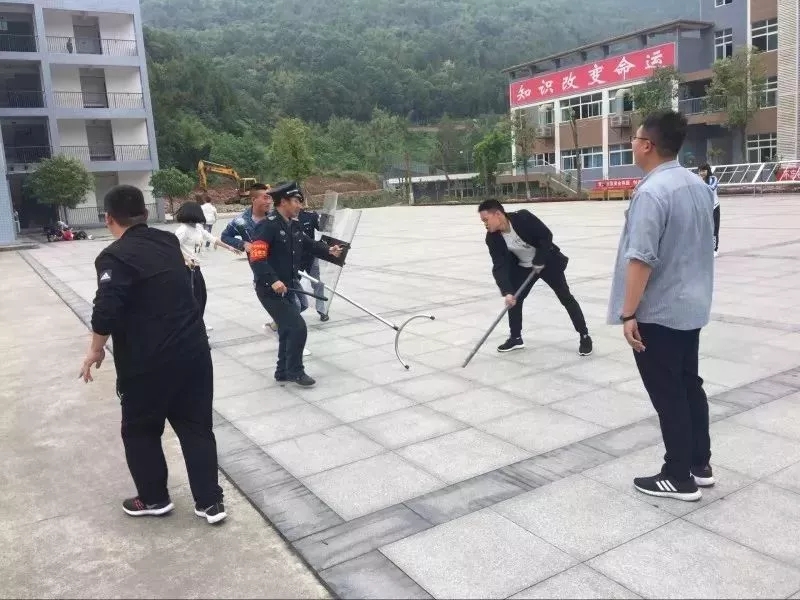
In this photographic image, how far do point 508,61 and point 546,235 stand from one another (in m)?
101

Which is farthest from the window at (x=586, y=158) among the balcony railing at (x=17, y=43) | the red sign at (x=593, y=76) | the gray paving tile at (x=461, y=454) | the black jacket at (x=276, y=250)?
the gray paving tile at (x=461, y=454)

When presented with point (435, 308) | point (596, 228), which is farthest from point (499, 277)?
point (596, 228)

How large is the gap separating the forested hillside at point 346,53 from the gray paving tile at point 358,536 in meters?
56.5

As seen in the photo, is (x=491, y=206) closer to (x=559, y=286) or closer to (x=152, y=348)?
(x=559, y=286)

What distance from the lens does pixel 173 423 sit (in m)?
3.34

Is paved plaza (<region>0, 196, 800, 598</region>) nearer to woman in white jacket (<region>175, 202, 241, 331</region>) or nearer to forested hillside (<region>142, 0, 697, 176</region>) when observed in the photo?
woman in white jacket (<region>175, 202, 241, 331</region>)

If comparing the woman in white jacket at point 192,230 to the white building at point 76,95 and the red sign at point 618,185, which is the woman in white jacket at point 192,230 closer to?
the white building at point 76,95

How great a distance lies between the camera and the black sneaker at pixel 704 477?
3.36 metres

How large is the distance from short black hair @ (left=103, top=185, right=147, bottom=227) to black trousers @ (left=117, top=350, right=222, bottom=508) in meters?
0.67

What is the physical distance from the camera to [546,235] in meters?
5.75

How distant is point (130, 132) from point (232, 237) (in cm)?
2952

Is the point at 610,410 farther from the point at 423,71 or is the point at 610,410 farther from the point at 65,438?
the point at 423,71

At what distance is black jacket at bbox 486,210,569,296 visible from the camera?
571cm

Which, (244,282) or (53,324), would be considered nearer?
(53,324)
